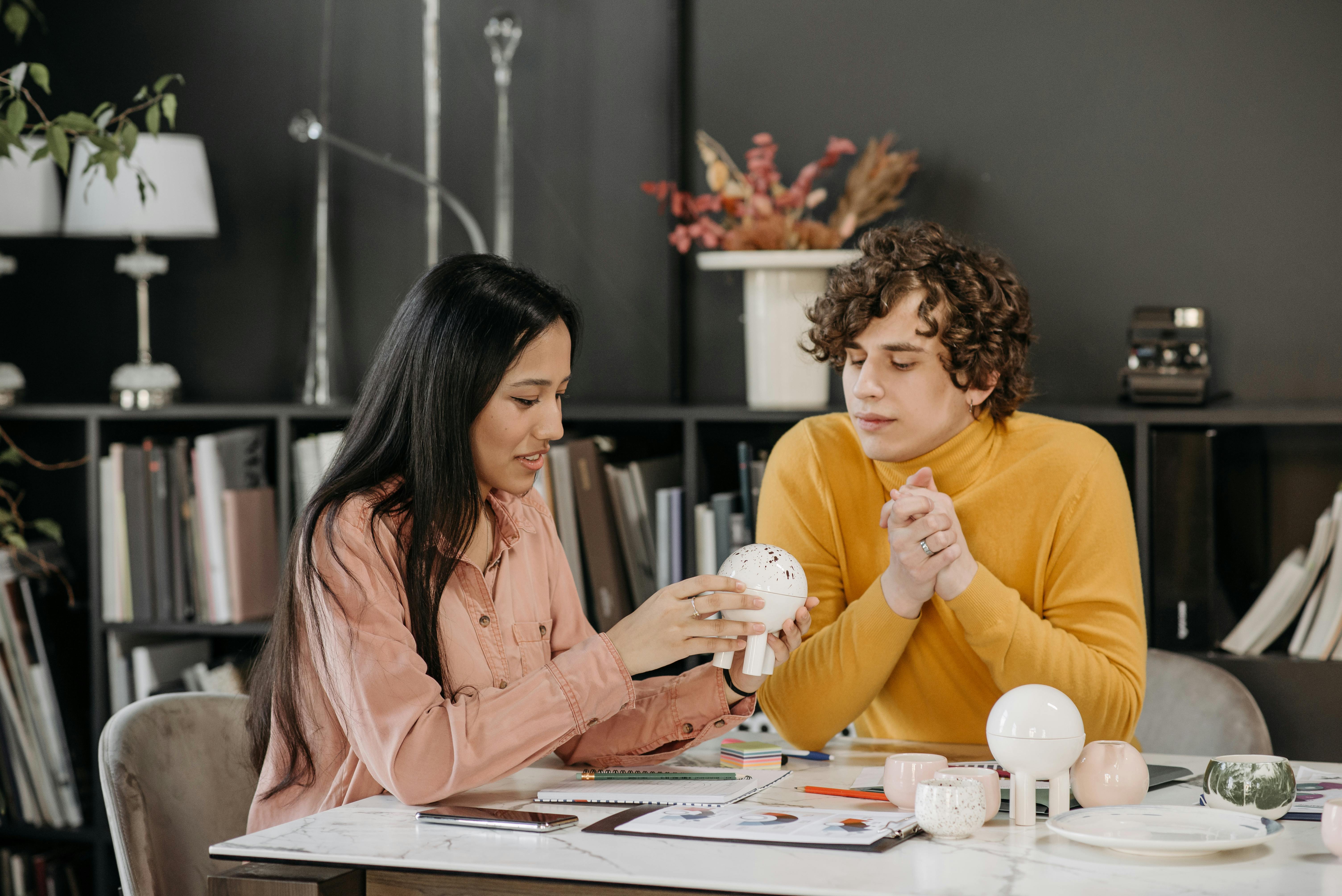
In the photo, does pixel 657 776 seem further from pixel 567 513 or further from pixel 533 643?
pixel 567 513

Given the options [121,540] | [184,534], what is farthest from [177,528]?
[121,540]

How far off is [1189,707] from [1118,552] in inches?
14.3

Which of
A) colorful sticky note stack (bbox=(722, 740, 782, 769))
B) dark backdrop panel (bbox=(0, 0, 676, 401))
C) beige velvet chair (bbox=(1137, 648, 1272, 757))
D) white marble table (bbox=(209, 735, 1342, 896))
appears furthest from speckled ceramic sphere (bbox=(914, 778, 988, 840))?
dark backdrop panel (bbox=(0, 0, 676, 401))

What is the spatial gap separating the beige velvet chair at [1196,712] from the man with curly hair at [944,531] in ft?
0.89

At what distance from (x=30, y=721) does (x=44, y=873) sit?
377 millimetres

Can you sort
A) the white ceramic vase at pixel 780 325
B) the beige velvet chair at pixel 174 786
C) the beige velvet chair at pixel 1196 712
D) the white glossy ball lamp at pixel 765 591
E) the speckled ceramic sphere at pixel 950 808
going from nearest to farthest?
the speckled ceramic sphere at pixel 950 808 → the white glossy ball lamp at pixel 765 591 → the beige velvet chair at pixel 174 786 → the beige velvet chair at pixel 1196 712 → the white ceramic vase at pixel 780 325

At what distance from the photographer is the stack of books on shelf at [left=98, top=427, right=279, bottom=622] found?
9.53 feet

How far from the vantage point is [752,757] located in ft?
5.41

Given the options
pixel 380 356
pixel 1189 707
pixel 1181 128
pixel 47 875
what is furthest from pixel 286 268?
pixel 1189 707

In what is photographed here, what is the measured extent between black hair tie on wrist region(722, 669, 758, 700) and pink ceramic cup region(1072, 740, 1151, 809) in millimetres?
409

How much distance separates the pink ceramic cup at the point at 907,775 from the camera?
138cm

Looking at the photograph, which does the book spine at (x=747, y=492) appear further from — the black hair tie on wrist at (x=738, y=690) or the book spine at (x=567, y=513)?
the black hair tie on wrist at (x=738, y=690)

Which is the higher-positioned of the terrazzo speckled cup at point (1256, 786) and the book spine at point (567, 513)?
the book spine at point (567, 513)

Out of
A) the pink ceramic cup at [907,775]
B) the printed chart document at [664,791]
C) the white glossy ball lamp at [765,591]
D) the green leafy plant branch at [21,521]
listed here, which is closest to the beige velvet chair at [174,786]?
the printed chart document at [664,791]
